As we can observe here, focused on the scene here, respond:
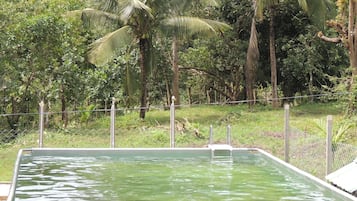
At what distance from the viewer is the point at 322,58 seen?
72.5 ft

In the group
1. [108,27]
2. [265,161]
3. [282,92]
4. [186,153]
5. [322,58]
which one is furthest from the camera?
[282,92]

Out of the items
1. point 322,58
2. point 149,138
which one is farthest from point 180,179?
point 322,58

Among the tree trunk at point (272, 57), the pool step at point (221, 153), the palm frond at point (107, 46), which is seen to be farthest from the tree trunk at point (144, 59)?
the pool step at point (221, 153)

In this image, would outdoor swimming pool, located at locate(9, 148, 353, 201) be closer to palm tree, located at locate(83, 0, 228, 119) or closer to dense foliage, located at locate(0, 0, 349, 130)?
dense foliage, located at locate(0, 0, 349, 130)

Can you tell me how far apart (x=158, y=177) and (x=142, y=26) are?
9289 millimetres

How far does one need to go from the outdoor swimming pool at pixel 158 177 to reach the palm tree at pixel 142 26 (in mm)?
5480

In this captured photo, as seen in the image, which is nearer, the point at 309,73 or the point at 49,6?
the point at 49,6

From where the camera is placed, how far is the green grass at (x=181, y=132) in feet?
49.0

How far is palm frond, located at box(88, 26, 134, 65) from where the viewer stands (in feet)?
56.3

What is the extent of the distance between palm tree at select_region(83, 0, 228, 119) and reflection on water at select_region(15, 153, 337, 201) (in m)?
5.79

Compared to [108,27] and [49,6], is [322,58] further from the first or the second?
[49,6]

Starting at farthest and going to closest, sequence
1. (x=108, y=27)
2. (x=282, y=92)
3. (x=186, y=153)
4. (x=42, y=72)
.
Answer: (x=282, y=92) < (x=108, y=27) < (x=42, y=72) < (x=186, y=153)

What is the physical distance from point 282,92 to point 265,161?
14145mm

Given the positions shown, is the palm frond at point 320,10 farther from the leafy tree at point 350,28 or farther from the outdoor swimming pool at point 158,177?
the outdoor swimming pool at point 158,177
